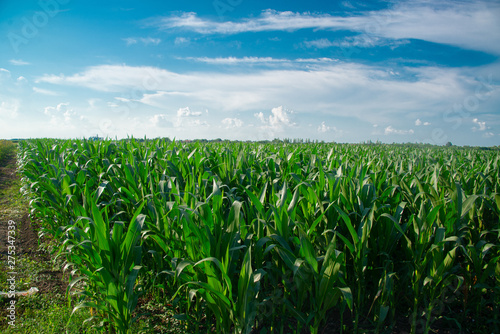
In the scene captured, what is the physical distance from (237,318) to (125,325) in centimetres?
93

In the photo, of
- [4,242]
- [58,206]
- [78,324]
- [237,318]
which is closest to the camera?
[237,318]

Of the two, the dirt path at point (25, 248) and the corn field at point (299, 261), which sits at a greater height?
the corn field at point (299, 261)

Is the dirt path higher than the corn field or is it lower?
lower

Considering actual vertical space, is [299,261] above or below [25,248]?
above

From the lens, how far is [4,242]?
16.0ft

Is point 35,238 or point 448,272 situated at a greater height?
point 448,272

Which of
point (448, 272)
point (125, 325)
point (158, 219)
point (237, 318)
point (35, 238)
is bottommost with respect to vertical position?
point (35, 238)

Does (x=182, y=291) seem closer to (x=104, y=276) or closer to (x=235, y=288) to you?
(x=235, y=288)

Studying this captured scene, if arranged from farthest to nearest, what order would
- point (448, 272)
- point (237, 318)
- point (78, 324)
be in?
point (78, 324) < point (448, 272) < point (237, 318)

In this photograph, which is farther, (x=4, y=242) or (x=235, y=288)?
(x=4, y=242)

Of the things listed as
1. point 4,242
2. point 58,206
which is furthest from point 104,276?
point 4,242

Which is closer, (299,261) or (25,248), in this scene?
(299,261)

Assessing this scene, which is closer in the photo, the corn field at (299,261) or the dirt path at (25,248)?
the corn field at (299,261)

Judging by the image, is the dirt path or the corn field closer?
the corn field
